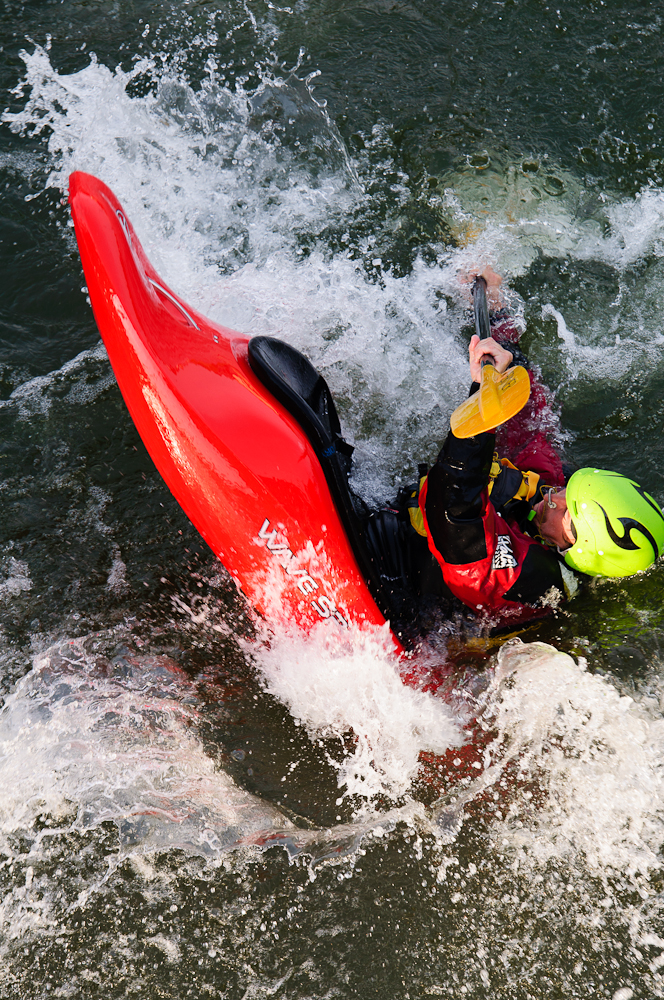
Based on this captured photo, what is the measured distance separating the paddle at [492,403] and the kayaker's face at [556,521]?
0.73m

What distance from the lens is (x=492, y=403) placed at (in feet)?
6.92

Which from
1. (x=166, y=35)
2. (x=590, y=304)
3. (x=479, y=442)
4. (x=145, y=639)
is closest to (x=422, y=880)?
(x=145, y=639)

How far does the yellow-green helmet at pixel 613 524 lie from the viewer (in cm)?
253

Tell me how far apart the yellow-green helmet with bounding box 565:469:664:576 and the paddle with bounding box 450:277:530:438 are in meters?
0.64

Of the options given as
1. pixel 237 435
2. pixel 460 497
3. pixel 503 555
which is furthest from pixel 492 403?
pixel 237 435

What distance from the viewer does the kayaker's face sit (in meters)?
2.71

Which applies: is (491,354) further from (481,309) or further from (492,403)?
(481,309)

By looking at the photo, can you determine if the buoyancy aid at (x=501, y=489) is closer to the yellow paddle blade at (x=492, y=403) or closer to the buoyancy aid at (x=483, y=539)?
the buoyancy aid at (x=483, y=539)

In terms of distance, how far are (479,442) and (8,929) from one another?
2436 millimetres

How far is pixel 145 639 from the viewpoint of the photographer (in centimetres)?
284

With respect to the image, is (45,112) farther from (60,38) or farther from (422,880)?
(422,880)

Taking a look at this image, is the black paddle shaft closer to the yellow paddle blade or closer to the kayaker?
the kayaker

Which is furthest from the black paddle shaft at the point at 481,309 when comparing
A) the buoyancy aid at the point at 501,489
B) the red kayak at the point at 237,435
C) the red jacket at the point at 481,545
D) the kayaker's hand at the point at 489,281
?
the red kayak at the point at 237,435

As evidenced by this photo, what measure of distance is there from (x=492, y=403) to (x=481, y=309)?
1.13 metres
